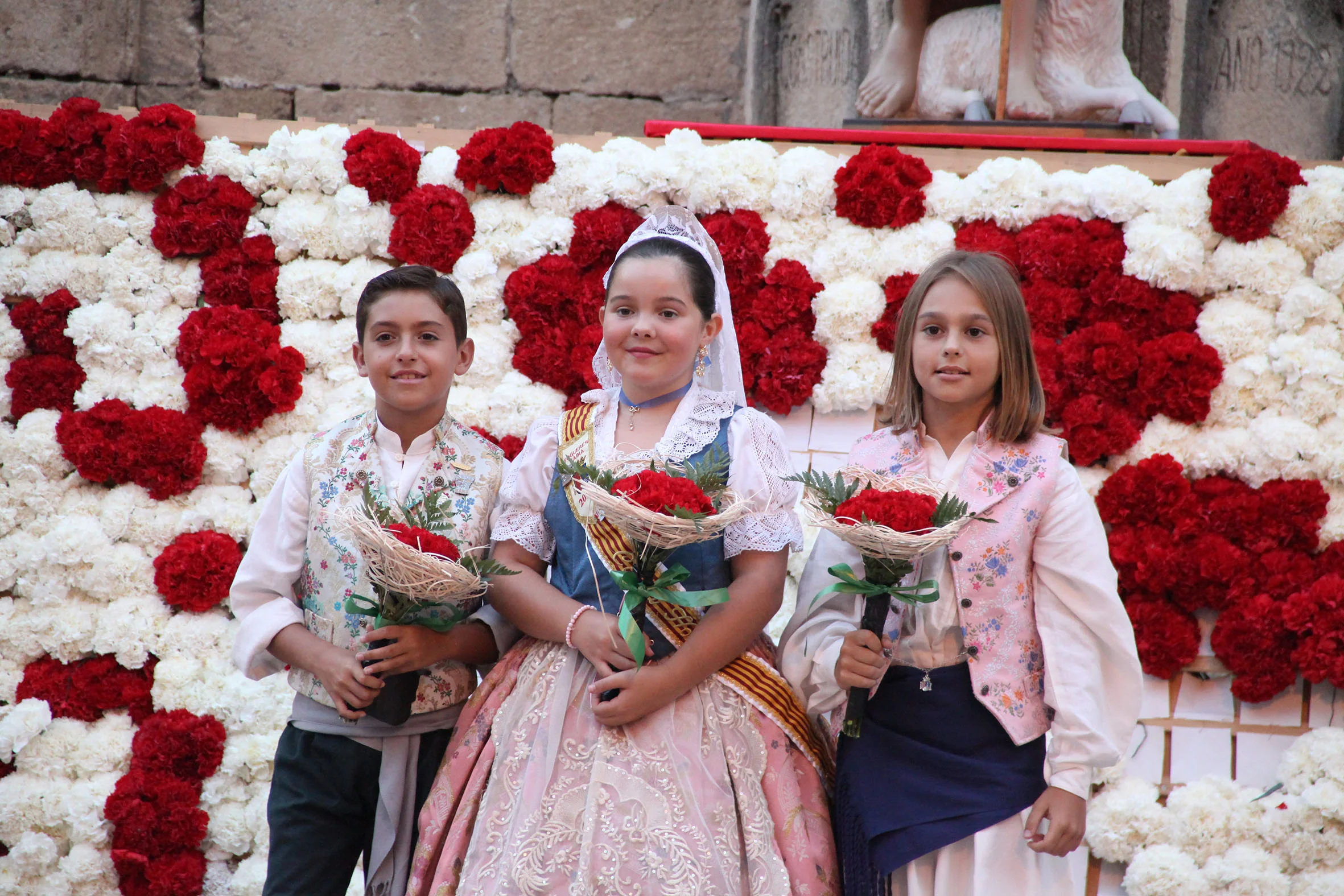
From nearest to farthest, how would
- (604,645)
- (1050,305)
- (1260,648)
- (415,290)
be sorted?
(604,645) → (415,290) → (1260,648) → (1050,305)

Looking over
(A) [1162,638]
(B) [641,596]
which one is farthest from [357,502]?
(A) [1162,638]

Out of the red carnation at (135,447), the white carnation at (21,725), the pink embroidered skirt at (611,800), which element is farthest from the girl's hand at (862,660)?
the white carnation at (21,725)

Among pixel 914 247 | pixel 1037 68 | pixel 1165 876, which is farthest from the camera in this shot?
pixel 1037 68

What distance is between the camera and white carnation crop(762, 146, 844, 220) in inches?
147

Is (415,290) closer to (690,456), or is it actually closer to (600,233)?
(690,456)

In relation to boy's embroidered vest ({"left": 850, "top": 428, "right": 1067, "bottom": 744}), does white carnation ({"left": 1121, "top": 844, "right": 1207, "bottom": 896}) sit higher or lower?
lower

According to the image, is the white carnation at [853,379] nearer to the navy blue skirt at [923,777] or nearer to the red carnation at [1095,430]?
the red carnation at [1095,430]

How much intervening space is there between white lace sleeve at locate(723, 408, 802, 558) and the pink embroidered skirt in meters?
0.30

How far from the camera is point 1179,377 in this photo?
11.3 feet

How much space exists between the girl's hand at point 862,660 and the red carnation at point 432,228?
212cm

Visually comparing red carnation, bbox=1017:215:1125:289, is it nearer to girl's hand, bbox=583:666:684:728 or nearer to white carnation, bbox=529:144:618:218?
white carnation, bbox=529:144:618:218

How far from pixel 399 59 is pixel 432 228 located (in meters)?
2.63

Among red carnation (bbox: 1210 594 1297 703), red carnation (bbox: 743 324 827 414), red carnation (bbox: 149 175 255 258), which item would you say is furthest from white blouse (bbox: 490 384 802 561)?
red carnation (bbox: 149 175 255 258)

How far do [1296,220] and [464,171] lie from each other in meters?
2.59
